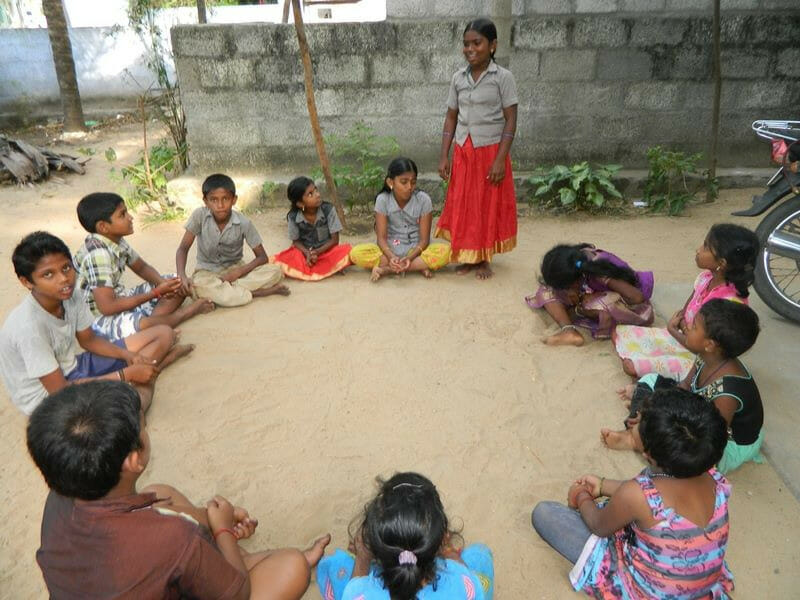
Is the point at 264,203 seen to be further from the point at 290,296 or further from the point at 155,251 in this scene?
the point at 290,296

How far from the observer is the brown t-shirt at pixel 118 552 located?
4.27 feet

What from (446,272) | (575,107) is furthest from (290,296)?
(575,107)

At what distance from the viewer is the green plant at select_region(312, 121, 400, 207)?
16.9 ft

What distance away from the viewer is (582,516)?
196cm

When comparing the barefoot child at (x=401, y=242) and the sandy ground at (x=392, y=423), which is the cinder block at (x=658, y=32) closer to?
the sandy ground at (x=392, y=423)

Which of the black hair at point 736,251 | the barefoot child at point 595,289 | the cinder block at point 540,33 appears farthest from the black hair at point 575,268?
the cinder block at point 540,33

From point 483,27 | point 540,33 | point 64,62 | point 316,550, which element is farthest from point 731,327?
point 64,62

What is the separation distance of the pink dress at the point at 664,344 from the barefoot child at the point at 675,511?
1.16 metres

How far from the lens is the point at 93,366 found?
107 inches

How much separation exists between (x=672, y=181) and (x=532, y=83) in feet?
5.10

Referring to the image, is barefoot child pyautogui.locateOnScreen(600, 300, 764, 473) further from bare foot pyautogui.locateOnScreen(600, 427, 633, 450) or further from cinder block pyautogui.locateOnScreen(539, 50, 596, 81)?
cinder block pyautogui.locateOnScreen(539, 50, 596, 81)

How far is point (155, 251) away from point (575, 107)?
154 inches

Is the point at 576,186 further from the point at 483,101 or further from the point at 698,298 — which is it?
the point at 698,298

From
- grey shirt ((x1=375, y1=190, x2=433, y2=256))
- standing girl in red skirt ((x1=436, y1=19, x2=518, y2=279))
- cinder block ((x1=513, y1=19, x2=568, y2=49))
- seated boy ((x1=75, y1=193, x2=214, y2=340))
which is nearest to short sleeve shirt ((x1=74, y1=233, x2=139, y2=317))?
seated boy ((x1=75, y1=193, x2=214, y2=340))
